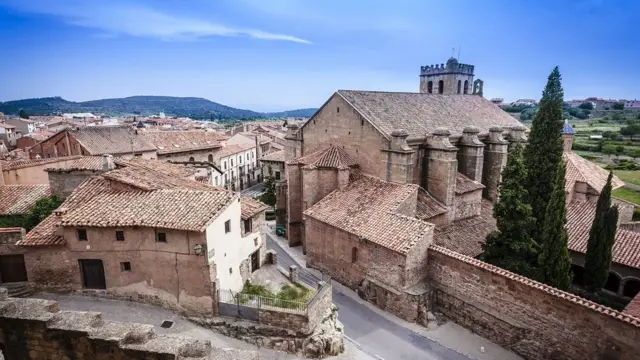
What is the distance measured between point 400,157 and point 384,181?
2.07 metres

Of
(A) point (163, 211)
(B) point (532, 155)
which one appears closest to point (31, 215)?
(A) point (163, 211)

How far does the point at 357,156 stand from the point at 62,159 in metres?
23.2

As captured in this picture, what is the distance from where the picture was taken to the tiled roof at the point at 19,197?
64.1ft

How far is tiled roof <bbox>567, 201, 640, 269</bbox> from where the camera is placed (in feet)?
67.6

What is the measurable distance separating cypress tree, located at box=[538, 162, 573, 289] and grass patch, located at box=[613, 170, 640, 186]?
166 feet

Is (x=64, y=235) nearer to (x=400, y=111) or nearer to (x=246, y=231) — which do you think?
(x=246, y=231)

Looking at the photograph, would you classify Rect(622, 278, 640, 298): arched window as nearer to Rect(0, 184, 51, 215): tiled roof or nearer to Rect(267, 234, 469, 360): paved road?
Rect(267, 234, 469, 360): paved road

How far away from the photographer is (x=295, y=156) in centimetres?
3125

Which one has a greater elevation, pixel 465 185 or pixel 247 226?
pixel 465 185

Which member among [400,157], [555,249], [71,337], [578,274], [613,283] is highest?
[400,157]

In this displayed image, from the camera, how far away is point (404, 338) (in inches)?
706

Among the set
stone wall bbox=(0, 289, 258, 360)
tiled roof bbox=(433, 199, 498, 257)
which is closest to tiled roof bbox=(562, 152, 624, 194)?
tiled roof bbox=(433, 199, 498, 257)

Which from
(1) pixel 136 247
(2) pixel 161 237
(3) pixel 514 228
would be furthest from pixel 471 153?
(1) pixel 136 247

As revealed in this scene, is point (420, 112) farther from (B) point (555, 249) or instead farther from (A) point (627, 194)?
(A) point (627, 194)
